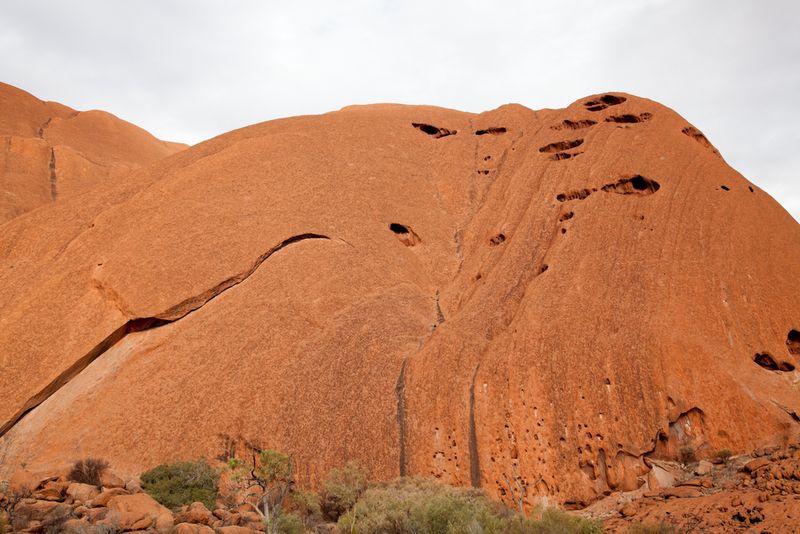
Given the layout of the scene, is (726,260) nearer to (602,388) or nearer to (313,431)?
(602,388)

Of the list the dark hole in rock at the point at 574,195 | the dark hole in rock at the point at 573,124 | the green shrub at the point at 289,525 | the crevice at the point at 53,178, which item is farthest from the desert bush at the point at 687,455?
the crevice at the point at 53,178

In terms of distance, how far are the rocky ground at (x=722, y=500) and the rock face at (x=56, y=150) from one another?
23.3m

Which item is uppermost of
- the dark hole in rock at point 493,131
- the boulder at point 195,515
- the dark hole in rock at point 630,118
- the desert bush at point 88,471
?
the dark hole in rock at point 493,131

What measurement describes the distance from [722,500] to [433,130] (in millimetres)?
25122

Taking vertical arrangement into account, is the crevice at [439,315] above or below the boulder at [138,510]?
above

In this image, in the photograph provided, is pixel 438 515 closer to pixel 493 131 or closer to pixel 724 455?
pixel 724 455

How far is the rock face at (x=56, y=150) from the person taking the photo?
1280 inches

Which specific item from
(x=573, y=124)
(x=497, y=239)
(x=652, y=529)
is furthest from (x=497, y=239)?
(x=652, y=529)

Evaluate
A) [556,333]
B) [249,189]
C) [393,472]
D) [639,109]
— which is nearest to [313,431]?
[393,472]

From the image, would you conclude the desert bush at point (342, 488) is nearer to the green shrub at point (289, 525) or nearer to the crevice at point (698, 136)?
the green shrub at point (289, 525)

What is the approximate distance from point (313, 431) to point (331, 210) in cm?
1010

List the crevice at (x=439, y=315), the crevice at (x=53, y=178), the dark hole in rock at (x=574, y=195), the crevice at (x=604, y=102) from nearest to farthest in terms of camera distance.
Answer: the crevice at (x=439, y=315)
the dark hole in rock at (x=574, y=195)
the crevice at (x=604, y=102)
the crevice at (x=53, y=178)

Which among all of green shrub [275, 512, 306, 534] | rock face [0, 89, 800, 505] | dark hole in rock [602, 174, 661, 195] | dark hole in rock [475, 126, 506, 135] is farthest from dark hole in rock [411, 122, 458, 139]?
green shrub [275, 512, 306, 534]

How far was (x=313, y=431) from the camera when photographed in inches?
699
